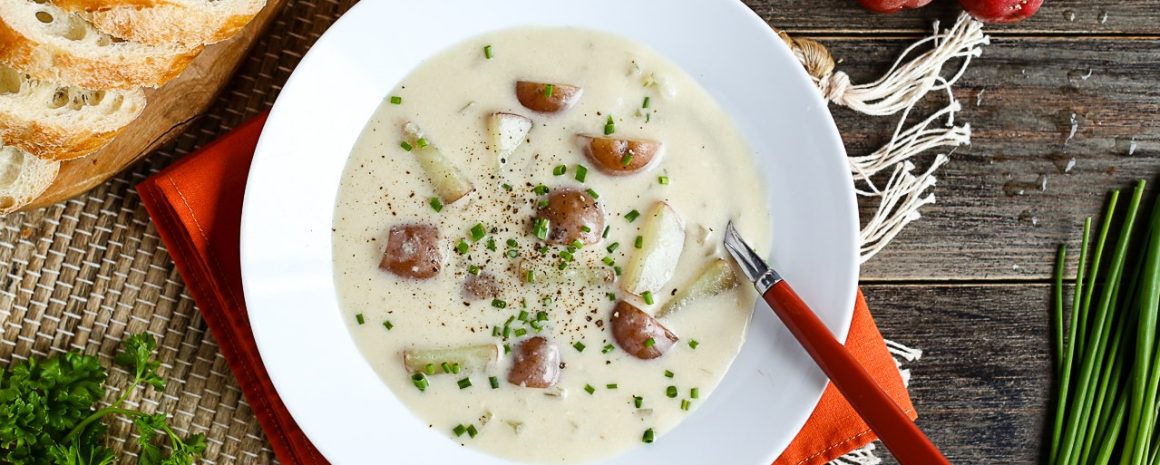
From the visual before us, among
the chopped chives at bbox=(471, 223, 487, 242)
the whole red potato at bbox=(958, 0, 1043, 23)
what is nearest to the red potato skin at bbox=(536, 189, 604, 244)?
the chopped chives at bbox=(471, 223, 487, 242)

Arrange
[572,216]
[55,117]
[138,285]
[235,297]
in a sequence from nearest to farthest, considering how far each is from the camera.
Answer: [55,117], [572,216], [235,297], [138,285]

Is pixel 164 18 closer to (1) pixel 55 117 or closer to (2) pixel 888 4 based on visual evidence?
(1) pixel 55 117

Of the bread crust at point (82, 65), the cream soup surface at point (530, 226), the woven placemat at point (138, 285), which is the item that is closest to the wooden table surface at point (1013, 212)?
the cream soup surface at point (530, 226)

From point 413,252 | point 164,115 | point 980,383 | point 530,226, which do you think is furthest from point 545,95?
point 980,383

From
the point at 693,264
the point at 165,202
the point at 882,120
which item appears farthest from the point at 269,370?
the point at 882,120

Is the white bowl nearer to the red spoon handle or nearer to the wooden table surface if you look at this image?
the red spoon handle

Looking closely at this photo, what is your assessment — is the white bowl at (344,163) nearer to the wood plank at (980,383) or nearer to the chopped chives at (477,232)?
the chopped chives at (477,232)
